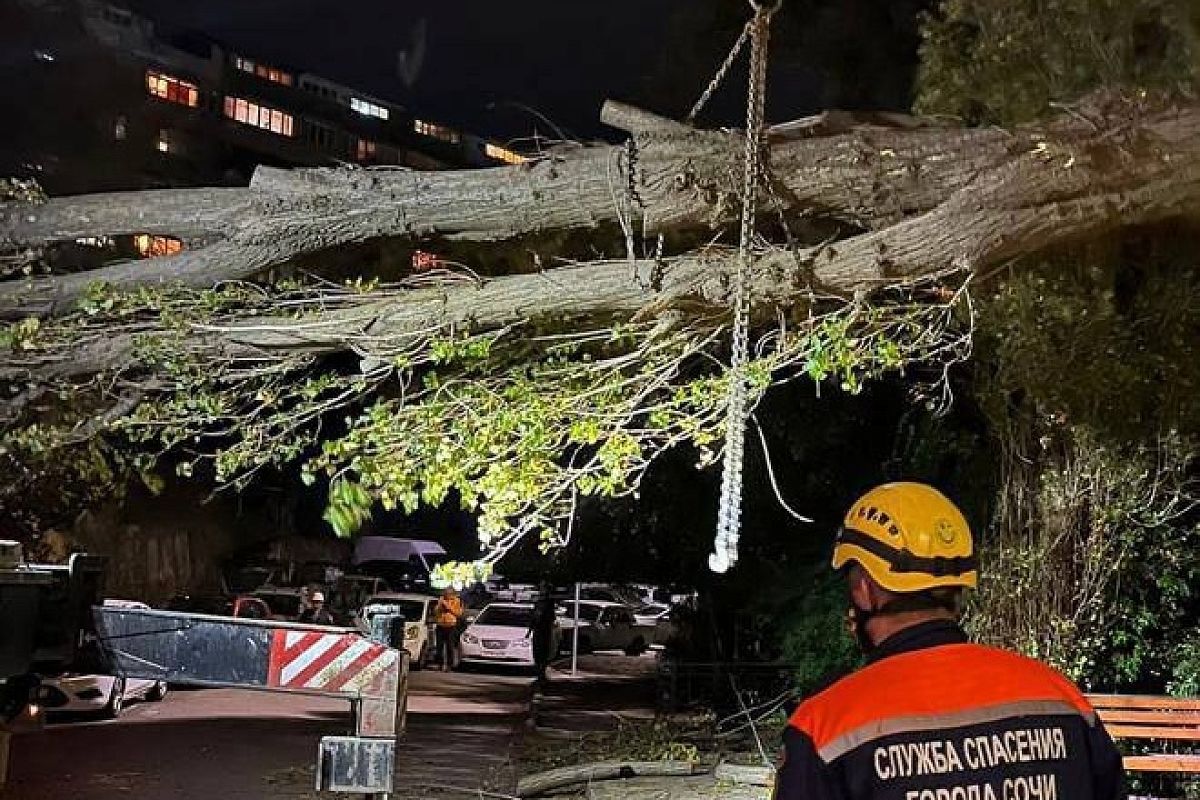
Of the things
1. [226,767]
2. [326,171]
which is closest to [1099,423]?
[326,171]

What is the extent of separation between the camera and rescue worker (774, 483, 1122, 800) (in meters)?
2.58

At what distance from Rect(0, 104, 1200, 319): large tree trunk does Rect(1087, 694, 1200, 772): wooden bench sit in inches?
160

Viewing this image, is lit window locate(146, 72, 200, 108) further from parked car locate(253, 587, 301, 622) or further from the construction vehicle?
the construction vehicle

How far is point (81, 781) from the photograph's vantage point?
11500 mm

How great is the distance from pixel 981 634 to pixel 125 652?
7036 mm

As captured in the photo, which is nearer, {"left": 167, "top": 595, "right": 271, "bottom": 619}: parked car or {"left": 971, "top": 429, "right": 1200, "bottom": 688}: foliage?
{"left": 971, "top": 429, "right": 1200, "bottom": 688}: foliage

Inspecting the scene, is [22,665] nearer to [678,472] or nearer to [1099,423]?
[1099,423]

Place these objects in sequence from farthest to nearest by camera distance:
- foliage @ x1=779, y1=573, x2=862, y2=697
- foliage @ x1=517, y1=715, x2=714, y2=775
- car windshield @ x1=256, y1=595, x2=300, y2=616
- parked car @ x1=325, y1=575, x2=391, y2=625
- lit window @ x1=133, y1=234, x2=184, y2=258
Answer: parked car @ x1=325, y1=575, x2=391, y2=625
car windshield @ x1=256, y1=595, x2=300, y2=616
foliage @ x1=779, y1=573, x2=862, y2=697
foliage @ x1=517, y1=715, x2=714, y2=775
lit window @ x1=133, y1=234, x2=184, y2=258

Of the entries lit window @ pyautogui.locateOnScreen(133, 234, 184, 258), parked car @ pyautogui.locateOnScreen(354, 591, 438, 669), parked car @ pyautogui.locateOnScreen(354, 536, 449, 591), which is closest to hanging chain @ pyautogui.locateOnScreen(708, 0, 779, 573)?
lit window @ pyautogui.locateOnScreen(133, 234, 184, 258)

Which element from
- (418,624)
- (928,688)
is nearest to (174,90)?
(418,624)

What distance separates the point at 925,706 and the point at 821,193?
420cm

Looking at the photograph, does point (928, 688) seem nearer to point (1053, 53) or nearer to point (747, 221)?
point (747, 221)

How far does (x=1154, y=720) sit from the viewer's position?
906 centimetres

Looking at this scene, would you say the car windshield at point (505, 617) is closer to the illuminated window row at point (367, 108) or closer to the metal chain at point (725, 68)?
the metal chain at point (725, 68)
